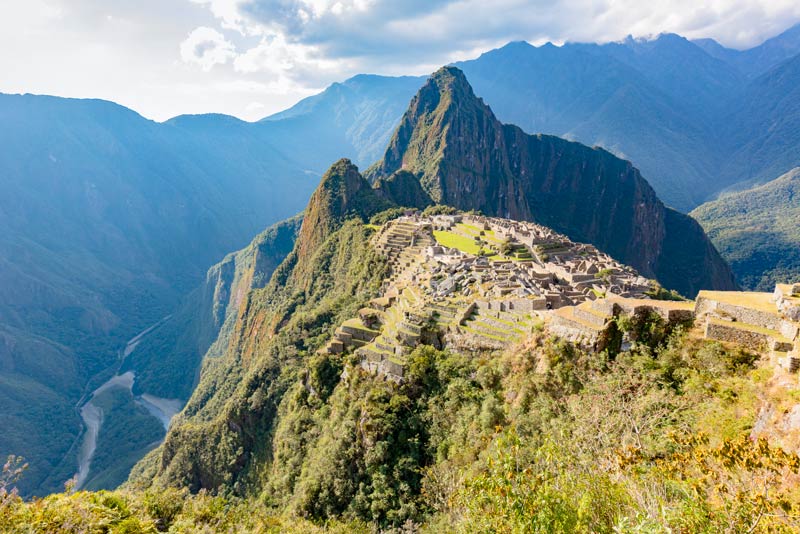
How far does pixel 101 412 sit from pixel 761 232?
8495 inches

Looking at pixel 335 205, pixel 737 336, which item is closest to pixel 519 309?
pixel 737 336

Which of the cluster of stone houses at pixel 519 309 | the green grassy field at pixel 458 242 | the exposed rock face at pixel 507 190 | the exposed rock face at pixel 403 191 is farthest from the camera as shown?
the exposed rock face at pixel 507 190

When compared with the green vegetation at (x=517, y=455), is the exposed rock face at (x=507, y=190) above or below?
above

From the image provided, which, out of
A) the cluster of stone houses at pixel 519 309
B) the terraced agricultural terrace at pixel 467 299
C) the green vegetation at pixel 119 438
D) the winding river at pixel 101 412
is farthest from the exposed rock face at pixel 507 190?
the green vegetation at pixel 119 438

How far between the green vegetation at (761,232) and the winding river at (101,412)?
17003cm

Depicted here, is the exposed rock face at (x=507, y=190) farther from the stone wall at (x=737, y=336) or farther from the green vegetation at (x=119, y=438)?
the stone wall at (x=737, y=336)

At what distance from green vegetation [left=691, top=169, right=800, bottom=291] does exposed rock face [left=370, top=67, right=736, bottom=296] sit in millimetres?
11255

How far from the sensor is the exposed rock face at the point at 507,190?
155m

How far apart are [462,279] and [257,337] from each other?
2339 inches

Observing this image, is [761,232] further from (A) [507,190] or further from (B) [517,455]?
(B) [517,455]

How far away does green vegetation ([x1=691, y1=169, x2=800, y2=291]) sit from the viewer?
129375 millimetres

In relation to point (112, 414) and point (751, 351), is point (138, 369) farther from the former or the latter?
point (751, 351)

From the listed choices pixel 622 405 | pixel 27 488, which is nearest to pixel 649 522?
pixel 622 405

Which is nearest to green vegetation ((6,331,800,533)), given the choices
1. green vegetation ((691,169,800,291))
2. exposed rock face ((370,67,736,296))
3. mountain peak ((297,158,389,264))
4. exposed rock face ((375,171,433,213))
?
mountain peak ((297,158,389,264))
